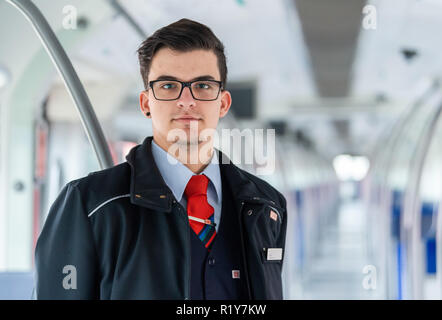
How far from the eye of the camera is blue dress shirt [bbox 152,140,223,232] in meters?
1.27

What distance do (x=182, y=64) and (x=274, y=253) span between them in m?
0.46

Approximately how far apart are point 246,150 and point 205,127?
3.56m

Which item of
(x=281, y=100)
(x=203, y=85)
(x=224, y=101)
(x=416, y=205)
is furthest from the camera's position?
(x=281, y=100)

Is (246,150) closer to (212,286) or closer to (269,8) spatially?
(269,8)

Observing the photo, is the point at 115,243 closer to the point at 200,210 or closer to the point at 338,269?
the point at 200,210

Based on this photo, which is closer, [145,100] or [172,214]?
[172,214]

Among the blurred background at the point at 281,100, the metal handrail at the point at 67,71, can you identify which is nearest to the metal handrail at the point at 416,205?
the blurred background at the point at 281,100

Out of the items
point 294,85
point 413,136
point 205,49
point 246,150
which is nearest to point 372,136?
point 413,136

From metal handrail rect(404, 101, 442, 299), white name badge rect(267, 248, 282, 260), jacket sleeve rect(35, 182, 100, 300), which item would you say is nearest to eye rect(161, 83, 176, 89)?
jacket sleeve rect(35, 182, 100, 300)

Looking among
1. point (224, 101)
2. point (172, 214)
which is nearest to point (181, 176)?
point (172, 214)

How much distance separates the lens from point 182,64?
48.9 inches

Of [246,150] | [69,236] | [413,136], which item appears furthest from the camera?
[413,136]

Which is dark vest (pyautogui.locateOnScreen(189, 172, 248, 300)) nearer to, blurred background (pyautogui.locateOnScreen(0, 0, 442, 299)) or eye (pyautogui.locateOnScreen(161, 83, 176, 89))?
eye (pyautogui.locateOnScreen(161, 83, 176, 89))

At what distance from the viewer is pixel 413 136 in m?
13.5
